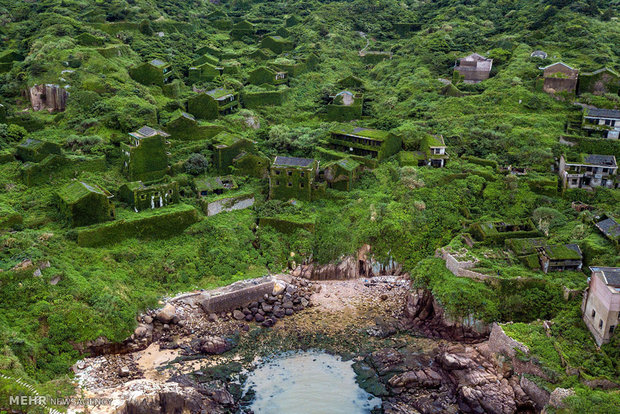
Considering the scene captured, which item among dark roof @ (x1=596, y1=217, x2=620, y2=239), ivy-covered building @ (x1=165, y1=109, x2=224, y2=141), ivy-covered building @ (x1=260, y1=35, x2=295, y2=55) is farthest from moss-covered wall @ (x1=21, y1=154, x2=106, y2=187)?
dark roof @ (x1=596, y1=217, x2=620, y2=239)

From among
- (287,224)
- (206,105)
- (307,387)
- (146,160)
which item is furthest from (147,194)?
(307,387)

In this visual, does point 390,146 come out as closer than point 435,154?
No

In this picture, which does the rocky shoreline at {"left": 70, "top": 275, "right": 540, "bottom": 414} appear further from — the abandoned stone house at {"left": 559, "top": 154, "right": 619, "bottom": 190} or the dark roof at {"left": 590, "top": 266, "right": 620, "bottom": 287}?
the abandoned stone house at {"left": 559, "top": 154, "right": 619, "bottom": 190}

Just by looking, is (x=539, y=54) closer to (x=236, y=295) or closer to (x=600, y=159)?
(x=600, y=159)

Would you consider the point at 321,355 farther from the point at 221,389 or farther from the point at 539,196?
the point at 539,196

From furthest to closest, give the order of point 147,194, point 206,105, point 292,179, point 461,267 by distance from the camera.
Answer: point 206,105, point 292,179, point 147,194, point 461,267

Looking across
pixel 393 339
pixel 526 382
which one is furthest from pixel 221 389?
pixel 526 382
